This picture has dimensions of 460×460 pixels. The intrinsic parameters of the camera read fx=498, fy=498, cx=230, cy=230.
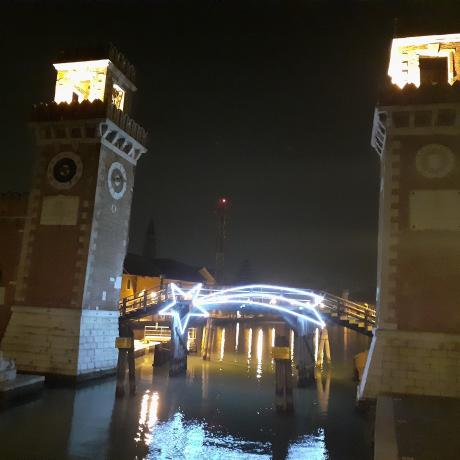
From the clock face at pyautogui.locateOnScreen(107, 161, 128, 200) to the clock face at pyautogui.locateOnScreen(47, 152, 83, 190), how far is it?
181 centimetres

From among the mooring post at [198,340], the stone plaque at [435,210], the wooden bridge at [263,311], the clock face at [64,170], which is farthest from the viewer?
the mooring post at [198,340]

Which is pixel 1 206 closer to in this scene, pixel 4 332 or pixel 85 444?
pixel 4 332

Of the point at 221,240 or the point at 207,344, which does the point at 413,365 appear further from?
the point at 221,240

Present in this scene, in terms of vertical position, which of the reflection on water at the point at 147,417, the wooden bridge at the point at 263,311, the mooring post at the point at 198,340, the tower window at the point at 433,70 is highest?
the tower window at the point at 433,70

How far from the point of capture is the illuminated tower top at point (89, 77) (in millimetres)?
28797

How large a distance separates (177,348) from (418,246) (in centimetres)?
1685

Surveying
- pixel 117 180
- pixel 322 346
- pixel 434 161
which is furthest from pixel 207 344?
pixel 434 161

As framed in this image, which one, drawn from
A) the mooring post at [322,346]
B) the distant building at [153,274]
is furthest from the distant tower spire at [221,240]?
the mooring post at [322,346]

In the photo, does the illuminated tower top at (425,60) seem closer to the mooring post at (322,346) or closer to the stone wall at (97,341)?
the stone wall at (97,341)

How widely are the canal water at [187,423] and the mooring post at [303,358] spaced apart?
68 cm

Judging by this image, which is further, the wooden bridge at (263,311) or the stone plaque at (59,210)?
the stone plaque at (59,210)

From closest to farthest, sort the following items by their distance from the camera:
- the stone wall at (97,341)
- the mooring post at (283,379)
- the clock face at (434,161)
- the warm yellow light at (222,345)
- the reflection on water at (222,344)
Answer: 1. the clock face at (434,161)
2. the mooring post at (283,379)
3. the stone wall at (97,341)
4. the reflection on water at (222,344)
5. the warm yellow light at (222,345)

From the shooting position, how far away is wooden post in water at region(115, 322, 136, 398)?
77.4 ft

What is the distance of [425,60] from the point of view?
23047 mm
